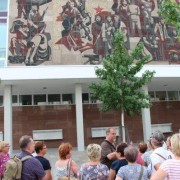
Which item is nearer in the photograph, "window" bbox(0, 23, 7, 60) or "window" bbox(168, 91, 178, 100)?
"window" bbox(0, 23, 7, 60)

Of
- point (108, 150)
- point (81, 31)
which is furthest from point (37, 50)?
point (108, 150)

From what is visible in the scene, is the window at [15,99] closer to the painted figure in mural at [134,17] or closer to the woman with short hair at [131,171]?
the painted figure in mural at [134,17]

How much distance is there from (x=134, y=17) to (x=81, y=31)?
12.6ft

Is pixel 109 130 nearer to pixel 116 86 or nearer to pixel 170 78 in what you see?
pixel 116 86

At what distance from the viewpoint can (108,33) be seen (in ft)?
65.6

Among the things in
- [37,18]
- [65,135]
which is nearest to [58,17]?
[37,18]

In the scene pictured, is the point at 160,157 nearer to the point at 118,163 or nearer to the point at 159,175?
the point at 118,163

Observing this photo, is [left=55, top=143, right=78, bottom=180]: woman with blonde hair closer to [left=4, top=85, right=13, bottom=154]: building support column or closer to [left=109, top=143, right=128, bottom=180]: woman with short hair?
[left=109, top=143, right=128, bottom=180]: woman with short hair

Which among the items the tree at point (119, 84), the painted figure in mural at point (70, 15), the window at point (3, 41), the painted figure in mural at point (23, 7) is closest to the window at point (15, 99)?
the window at point (3, 41)

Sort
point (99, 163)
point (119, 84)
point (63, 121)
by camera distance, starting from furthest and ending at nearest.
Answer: point (63, 121)
point (119, 84)
point (99, 163)

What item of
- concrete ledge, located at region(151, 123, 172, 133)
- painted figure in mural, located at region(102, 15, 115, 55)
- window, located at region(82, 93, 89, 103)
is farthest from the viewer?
concrete ledge, located at region(151, 123, 172, 133)

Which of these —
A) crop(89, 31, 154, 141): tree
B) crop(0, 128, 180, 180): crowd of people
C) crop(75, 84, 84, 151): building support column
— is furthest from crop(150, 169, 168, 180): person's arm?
crop(75, 84, 84, 151): building support column

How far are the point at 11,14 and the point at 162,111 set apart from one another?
12893 millimetres

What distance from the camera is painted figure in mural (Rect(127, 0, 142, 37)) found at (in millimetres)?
20594
